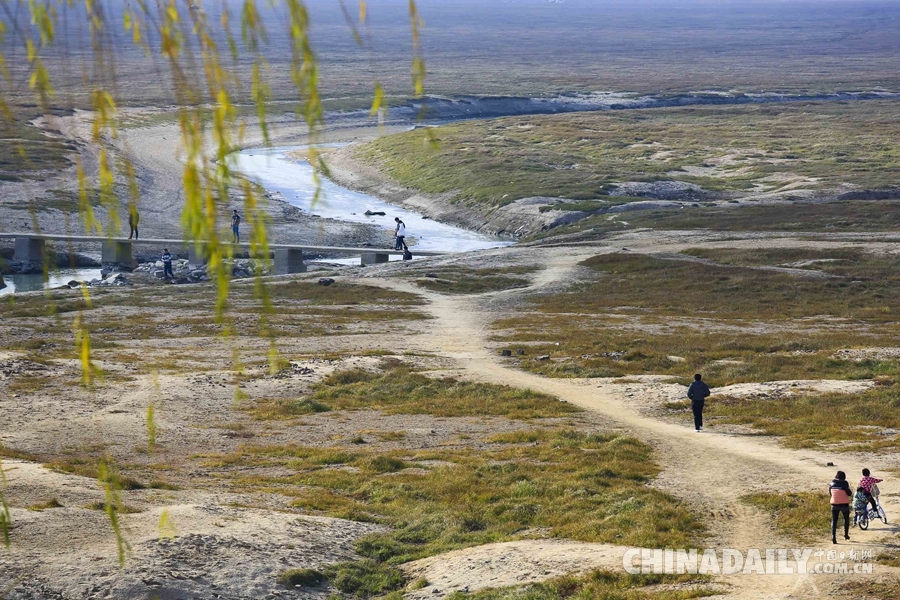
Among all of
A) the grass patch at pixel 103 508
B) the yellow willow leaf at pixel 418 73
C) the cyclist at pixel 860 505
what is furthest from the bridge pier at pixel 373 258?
the yellow willow leaf at pixel 418 73

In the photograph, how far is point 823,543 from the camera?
17.9 metres

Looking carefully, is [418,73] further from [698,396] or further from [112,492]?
[698,396]

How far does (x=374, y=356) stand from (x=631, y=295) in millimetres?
26268

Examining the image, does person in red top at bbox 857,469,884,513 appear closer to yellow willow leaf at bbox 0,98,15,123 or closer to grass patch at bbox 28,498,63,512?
grass patch at bbox 28,498,63,512

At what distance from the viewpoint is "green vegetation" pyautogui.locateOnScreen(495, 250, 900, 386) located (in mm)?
42625

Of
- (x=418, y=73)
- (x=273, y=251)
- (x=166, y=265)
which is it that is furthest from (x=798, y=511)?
(x=273, y=251)

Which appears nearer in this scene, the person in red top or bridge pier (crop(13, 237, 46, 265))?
the person in red top

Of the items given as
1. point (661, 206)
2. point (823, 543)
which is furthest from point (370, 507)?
point (661, 206)

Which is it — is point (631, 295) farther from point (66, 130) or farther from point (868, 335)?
point (66, 130)

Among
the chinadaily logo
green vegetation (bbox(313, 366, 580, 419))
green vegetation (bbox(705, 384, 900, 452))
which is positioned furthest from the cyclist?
green vegetation (bbox(313, 366, 580, 419))

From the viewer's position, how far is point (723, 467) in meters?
25.7

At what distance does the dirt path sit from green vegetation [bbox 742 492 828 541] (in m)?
0.29

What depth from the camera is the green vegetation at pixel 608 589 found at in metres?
15.2

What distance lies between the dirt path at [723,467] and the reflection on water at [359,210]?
4185 cm
